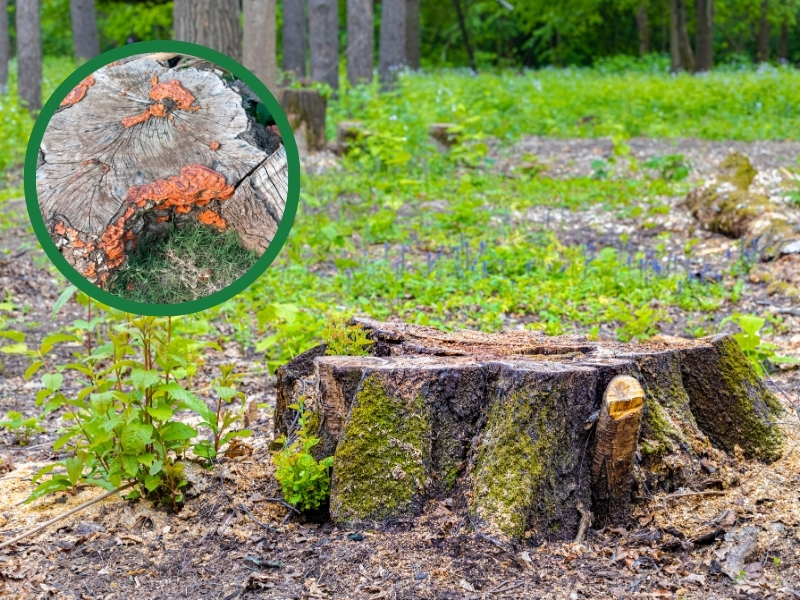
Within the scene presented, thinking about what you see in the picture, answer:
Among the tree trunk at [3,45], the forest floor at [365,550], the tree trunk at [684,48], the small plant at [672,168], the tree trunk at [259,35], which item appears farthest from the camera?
the tree trunk at [684,48]

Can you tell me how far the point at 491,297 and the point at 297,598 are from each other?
409 centimetres

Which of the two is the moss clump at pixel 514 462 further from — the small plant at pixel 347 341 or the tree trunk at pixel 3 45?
the tree trunk at pixel 3 45

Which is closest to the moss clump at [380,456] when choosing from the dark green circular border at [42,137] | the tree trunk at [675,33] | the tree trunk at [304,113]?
the dark green circular border at [42,137]

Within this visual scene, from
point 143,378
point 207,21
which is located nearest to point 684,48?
point 207,21

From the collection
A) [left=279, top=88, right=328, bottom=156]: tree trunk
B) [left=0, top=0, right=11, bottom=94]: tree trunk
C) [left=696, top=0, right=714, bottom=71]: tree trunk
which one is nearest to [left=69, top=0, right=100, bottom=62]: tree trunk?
[left=0, top=0, right=11, bottom=94]: tree trunk

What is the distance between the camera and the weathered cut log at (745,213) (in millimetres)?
7262

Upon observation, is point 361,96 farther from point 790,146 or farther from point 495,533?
point 495,533

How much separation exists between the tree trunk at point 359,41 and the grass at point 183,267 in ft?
49.3

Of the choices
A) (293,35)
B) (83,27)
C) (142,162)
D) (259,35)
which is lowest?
(142,162)

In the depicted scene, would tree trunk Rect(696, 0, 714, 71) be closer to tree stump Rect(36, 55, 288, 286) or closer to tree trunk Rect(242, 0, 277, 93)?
tree trunk Rect(242, 0, 277, 93)

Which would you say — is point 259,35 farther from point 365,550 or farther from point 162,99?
point 365,550

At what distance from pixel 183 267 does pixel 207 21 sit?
600 centimetres

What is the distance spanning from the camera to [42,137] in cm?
241

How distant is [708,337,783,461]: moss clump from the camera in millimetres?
3473
